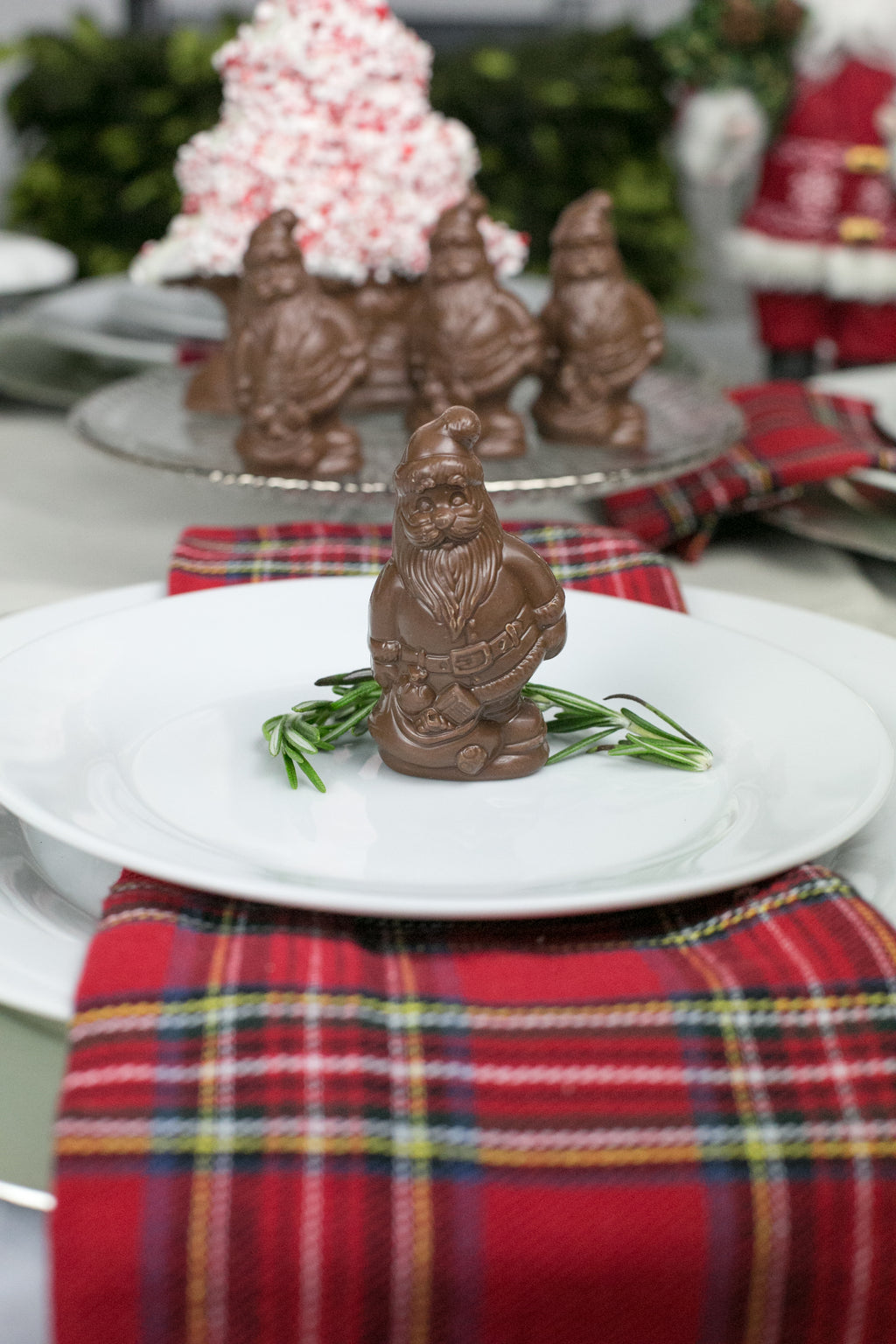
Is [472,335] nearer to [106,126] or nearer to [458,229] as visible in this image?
[458,229]

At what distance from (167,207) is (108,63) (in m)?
0.27

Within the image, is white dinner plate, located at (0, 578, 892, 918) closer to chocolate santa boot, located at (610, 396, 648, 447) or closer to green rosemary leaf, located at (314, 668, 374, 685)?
green rosemary leaf, located at (314, 668, 374, 685)

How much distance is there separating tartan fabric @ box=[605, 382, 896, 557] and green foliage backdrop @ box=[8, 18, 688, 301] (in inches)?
68.4

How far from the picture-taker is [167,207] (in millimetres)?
2625

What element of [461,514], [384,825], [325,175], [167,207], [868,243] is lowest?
[384,825]

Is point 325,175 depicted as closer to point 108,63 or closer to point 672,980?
point 672,980

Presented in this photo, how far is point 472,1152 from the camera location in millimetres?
378

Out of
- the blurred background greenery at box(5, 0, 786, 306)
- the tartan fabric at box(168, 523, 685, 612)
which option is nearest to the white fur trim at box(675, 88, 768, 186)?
the blurred background greenery at box(5, 0, 786, 306)

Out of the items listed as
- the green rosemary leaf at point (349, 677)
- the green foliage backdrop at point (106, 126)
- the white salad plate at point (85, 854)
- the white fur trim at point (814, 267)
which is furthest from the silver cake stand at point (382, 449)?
the green foliage backdrop at point (106, 126)

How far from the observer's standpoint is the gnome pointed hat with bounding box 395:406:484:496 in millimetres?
552

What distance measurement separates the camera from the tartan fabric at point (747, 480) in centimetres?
97

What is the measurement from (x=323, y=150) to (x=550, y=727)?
733 mm

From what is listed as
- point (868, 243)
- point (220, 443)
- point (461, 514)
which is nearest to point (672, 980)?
point (461, 514)

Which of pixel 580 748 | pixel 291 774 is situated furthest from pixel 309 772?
pixel 580 748
